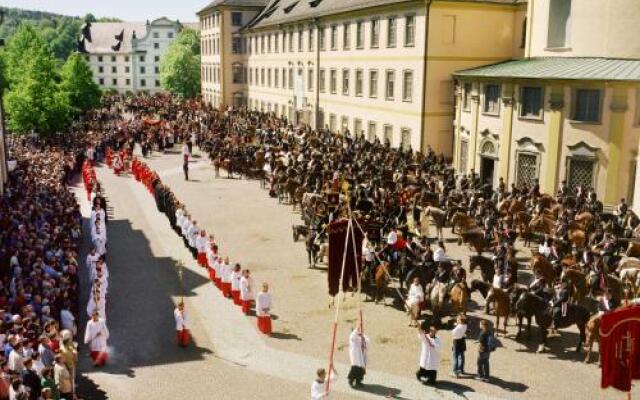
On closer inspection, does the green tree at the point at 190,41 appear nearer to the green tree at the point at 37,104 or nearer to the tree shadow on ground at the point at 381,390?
the green tree at the point at 37,104

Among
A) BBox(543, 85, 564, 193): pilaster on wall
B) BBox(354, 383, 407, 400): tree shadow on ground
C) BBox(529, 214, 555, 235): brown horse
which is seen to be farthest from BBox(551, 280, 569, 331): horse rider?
BBox(543, 85, 564, 193): pilaster on wall

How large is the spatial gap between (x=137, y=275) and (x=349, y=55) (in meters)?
30.4

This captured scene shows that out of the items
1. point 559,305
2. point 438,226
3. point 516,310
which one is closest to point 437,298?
point 516,310

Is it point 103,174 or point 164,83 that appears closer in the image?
point 103,174

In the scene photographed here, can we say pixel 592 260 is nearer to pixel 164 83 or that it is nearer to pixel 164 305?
pixel 164 305

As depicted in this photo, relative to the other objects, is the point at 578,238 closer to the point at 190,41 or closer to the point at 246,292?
the point at 246,292

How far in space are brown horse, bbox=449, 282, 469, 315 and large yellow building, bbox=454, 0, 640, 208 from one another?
12.6 m

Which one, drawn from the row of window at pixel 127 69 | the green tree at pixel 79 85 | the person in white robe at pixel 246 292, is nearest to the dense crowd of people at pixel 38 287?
the person in white robe at pixel 246 292

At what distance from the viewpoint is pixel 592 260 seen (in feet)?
61.0

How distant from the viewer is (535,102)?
98.2 feet

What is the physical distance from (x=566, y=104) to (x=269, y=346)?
752 inches

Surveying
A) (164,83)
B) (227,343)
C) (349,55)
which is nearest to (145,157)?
(349,55)

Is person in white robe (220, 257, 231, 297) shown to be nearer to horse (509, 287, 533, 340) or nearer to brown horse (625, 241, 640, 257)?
horse (509, 287, 533, 340)

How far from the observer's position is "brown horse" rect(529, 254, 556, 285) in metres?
18.0
